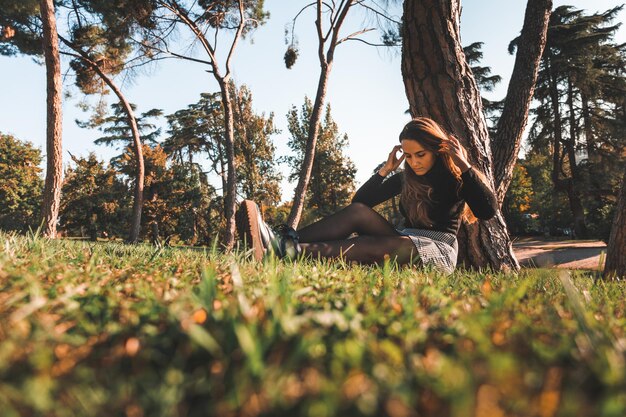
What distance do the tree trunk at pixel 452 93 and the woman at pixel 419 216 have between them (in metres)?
0.49

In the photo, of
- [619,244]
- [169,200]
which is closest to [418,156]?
[619,244]

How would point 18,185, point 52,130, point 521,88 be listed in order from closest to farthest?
point 521,88, point 52,130, point 18,185

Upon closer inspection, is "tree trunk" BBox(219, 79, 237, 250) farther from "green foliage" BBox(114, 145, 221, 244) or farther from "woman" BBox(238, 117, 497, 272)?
"green foliage" BBox(114, 145, 221, 244)

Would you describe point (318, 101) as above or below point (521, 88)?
above

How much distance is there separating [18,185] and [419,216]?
4557 centimetres

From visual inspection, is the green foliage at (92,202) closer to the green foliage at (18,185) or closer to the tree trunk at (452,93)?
the green foliage at (18,185)

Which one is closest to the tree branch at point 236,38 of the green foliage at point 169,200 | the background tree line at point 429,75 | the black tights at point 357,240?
the background tree line at point 429,75

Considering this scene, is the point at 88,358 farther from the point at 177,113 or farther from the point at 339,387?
the point at 177,113

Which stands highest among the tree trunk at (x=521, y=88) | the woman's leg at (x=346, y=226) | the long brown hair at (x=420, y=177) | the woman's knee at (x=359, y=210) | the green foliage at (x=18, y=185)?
the green foliage at (x=18, y=185)

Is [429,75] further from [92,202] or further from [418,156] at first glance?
[92,202]

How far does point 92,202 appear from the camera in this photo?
3075cm

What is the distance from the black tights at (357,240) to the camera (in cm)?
308

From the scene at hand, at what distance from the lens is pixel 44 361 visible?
0.56 meters

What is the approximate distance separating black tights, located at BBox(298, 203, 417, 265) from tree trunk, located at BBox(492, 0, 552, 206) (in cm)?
252
